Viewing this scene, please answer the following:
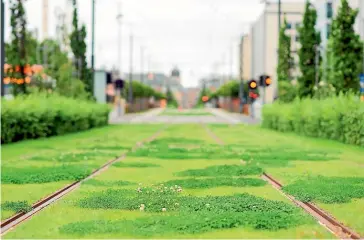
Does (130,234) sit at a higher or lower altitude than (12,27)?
lower

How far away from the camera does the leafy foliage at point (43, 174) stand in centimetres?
1359

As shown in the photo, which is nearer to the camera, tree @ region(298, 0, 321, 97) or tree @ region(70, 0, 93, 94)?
tree @ region(298, 0, 321, 97)

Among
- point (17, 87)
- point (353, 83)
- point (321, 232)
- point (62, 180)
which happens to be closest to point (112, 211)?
point (321, 232)

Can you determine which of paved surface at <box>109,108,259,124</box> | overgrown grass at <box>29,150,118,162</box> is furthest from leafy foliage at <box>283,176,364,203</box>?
paved surface at <box>109,108,259,124</box>

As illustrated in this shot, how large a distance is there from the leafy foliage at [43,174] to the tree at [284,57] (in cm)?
4313

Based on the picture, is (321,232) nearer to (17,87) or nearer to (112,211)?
(112,211)

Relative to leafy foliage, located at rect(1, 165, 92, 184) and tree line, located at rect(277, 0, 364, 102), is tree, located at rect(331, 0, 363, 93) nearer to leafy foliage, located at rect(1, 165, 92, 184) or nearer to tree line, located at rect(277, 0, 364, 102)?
tree line, located at rect(277, 0, 364, 102)

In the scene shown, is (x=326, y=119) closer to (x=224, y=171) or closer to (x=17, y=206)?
(x=224, y=171)

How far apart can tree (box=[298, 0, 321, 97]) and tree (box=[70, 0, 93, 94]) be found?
19515mm

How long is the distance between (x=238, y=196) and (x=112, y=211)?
218cm

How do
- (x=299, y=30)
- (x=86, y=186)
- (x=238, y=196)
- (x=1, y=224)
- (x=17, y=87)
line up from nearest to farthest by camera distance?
(x=1, y=224) → (x=238, y=196) → (x=86, y=186) → (x=17, y=87) → (x=299, y=30)

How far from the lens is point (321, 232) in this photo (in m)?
7.72

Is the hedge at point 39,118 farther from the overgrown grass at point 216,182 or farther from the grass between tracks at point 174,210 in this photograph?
the overgrown grass at point 216,182

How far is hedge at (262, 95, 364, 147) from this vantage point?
26541 millimetres
